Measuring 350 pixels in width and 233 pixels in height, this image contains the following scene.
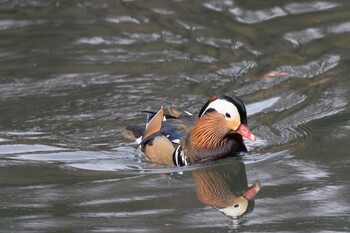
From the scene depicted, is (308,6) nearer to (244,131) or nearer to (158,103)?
(158,103)

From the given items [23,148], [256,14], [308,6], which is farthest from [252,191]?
[308,6]

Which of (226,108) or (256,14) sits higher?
(256,14)

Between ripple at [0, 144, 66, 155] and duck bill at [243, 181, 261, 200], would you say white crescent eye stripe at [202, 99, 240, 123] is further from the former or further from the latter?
ripple at [0, 144, 66, 155]

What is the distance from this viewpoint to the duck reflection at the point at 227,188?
7.04 m

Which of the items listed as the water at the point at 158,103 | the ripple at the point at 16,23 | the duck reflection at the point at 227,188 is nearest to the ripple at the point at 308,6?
the water at the point at 158,103

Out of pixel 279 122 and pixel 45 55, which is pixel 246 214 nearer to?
pixel 279 122

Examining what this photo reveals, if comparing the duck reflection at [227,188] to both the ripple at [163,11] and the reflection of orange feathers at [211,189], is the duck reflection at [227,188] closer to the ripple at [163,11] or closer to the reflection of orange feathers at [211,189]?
the reflection of orange feathers at [211,189]

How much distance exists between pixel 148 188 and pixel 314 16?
6103 mm

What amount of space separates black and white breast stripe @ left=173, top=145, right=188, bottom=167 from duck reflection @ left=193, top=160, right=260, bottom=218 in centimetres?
30

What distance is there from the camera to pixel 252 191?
24.4 ft

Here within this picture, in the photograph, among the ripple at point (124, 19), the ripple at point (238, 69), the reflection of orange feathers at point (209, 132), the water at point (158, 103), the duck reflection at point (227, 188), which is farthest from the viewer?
the ripple at point (124, 19)

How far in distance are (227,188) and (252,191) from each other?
0.38 meters

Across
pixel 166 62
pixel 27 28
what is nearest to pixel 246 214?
pixel 166 62

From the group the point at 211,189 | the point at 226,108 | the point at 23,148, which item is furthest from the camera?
the point at 23,148
